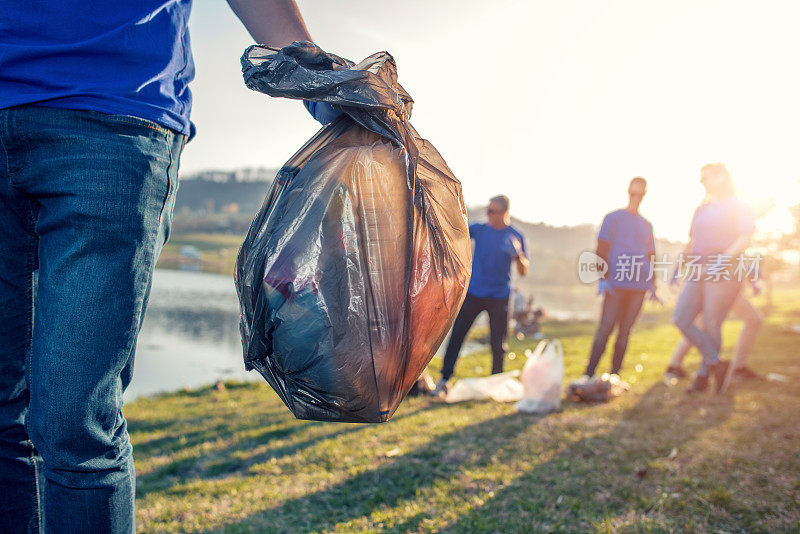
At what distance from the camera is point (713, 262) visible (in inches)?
192

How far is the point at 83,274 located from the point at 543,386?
3866mm

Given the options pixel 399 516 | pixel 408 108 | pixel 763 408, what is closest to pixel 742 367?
pixel 763 408

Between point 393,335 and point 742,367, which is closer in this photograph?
point 393,335

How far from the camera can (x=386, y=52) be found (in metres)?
1.37

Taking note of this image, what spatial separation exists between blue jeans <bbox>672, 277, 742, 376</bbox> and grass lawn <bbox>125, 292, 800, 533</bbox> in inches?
18.4

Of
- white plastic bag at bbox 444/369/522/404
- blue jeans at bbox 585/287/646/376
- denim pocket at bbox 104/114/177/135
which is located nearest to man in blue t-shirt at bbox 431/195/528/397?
white plastic bag at bbox 444/369/522/404

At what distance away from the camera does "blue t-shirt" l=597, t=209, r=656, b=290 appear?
A: 202 inches

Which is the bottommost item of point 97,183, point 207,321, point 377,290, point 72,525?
point 207,321

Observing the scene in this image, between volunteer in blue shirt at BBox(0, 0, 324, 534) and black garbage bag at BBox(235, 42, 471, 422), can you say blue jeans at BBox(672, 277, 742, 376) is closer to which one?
black garbage bag at BBox(235, 42, 471, 422)

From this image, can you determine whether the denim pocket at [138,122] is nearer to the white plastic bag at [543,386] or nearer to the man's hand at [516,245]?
the white plastic bag at [543,386]

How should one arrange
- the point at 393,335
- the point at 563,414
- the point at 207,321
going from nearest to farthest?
1. the point at 393,335
2. the point at 563,414
3. the point at 207,321

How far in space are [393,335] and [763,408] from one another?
4484 mm

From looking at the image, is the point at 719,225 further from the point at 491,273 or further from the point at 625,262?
the point at 491,273

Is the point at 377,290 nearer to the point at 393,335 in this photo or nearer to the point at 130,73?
the point at 393,335
